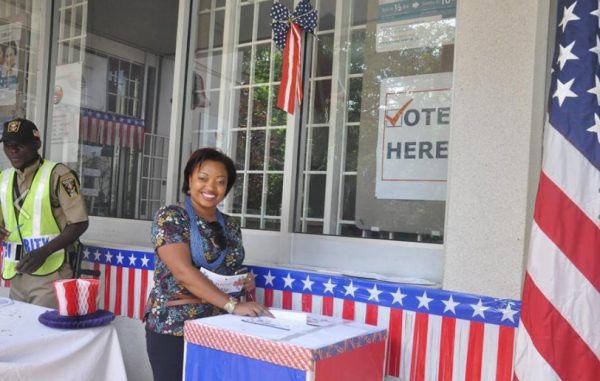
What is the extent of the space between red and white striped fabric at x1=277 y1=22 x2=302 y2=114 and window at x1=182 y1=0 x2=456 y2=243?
0.10 m

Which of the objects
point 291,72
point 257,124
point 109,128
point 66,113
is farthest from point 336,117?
point 66,113

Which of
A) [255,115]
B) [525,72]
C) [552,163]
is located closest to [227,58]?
[255,115]

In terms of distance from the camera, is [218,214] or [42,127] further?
[42,127]

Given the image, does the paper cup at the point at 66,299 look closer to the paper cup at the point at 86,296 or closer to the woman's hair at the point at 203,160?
the paper cup at the point at 86,296

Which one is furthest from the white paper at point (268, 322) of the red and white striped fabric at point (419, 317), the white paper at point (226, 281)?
the red and white striped fabric at point (419, 317)

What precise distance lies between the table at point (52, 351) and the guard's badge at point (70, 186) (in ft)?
2.51

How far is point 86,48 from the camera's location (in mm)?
5160

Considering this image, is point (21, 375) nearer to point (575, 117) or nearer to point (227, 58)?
point (575, 117)

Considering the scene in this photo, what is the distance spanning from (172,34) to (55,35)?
1.23m

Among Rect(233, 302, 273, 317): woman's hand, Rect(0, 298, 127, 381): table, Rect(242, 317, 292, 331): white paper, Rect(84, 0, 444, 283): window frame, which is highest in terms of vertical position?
Rect(84, 0, 444, 283): window frame

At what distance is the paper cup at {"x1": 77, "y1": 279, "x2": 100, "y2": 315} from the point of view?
2346mm

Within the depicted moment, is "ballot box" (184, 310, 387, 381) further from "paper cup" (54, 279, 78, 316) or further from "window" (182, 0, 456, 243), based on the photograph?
"window" (182, 0, 456, 243)

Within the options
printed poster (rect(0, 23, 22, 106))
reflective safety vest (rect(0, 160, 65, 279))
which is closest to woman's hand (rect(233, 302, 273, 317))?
reflective safety vest (rect(0, 160, 65, 279))

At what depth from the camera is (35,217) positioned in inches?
122
